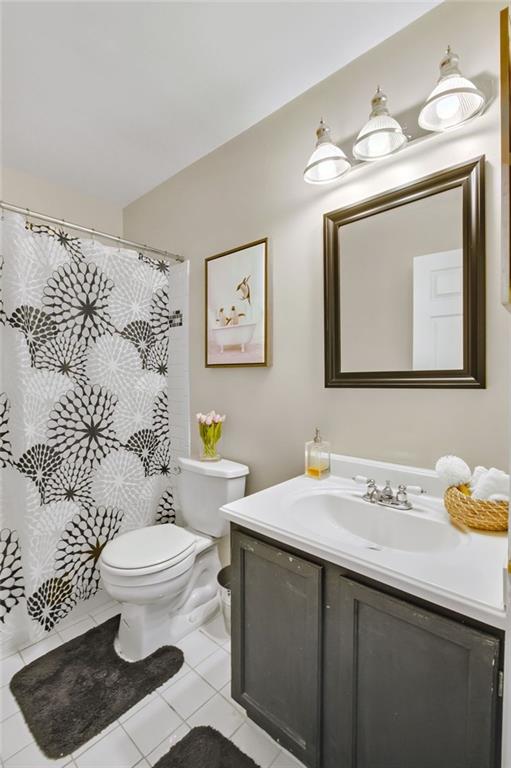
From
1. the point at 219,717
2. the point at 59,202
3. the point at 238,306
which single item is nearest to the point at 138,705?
the point at 219,717

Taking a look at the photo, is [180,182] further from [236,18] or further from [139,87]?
[236,18]

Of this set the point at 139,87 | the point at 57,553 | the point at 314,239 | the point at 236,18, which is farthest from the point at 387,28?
the point at 57,553

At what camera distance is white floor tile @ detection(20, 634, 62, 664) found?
1541 millimetres

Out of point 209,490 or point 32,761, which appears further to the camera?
point 209,490

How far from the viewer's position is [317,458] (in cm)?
145

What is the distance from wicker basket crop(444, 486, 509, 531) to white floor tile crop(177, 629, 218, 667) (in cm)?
125

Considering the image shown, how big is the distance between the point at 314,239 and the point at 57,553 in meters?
1.85

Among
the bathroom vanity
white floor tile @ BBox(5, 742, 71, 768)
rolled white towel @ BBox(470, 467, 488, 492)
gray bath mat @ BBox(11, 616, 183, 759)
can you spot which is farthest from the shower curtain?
rolled white towel @ BBox(470, 467, 488, 492)

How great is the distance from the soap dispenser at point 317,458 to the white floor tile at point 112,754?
3.54 ft

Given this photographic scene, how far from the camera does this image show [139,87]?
152 cm

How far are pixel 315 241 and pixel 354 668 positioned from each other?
147 centimetres

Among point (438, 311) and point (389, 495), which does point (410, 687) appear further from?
point (438, 311)

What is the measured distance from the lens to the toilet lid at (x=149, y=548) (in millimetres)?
1450

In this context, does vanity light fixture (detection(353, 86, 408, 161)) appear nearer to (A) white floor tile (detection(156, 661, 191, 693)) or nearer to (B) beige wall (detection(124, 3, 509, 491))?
(B) beige wall (detection(124, 3, 509, 491))
